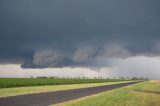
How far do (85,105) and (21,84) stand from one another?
41251mm

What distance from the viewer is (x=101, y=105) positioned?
78.7 feet

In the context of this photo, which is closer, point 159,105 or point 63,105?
point 63,105

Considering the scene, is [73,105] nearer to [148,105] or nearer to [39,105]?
[39,105]

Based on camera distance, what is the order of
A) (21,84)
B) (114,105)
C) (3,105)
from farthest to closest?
(21,84) < (114,105) < (3,105)

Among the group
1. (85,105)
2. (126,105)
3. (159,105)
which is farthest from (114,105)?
(159,105)

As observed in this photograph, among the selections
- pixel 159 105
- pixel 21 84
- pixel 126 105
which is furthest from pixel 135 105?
pixel 21 84

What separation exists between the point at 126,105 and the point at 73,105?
5.28 m

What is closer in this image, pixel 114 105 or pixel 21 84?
pixel 114 105

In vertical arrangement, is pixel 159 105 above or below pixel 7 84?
below

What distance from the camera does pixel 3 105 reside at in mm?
21250

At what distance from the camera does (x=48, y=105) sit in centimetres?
2200

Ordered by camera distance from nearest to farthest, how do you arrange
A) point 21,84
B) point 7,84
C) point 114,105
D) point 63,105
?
point 63,105
point 114,105
point 7,84
point 21,84

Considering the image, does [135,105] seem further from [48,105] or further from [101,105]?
[48,105]

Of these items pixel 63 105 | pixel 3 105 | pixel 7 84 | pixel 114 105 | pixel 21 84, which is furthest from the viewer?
pixel 21 84
